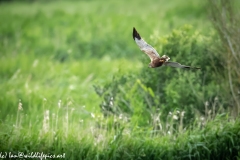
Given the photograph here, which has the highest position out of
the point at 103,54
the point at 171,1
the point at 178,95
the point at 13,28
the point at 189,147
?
the point at 171,1

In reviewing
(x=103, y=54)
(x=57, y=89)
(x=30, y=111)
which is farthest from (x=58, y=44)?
(x=30, y=111)

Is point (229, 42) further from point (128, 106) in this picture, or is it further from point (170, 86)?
point (128, 106)

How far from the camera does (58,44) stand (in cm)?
1669

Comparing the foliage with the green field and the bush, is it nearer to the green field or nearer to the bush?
the green field

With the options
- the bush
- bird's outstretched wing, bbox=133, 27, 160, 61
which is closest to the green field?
the bush

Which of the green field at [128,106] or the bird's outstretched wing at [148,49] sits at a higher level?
the bird's outstretched wing at [148,49]

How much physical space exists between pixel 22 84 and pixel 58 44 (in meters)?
5.32

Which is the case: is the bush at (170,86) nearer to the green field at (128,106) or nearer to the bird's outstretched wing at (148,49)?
the green field at (128,106)

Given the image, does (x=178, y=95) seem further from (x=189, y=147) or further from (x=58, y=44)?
(x=58, y=44)

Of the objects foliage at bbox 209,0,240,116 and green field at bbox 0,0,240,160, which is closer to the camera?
green field at bbox 0,0,240,160

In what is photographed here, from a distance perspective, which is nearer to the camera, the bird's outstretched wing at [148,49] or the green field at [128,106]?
the bird's outstretched wing at [148,49]

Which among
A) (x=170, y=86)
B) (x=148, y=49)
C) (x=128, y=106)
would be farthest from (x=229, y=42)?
(x=148, y=49)

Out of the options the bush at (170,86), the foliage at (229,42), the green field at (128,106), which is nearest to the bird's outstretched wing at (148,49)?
the green field at (128,106)

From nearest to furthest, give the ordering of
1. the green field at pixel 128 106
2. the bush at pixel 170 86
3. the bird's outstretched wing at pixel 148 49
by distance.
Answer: the bird's outstretched wing at pixel 148 49 < the green field at pixel 128 106 < the bush at pixel 170 86
